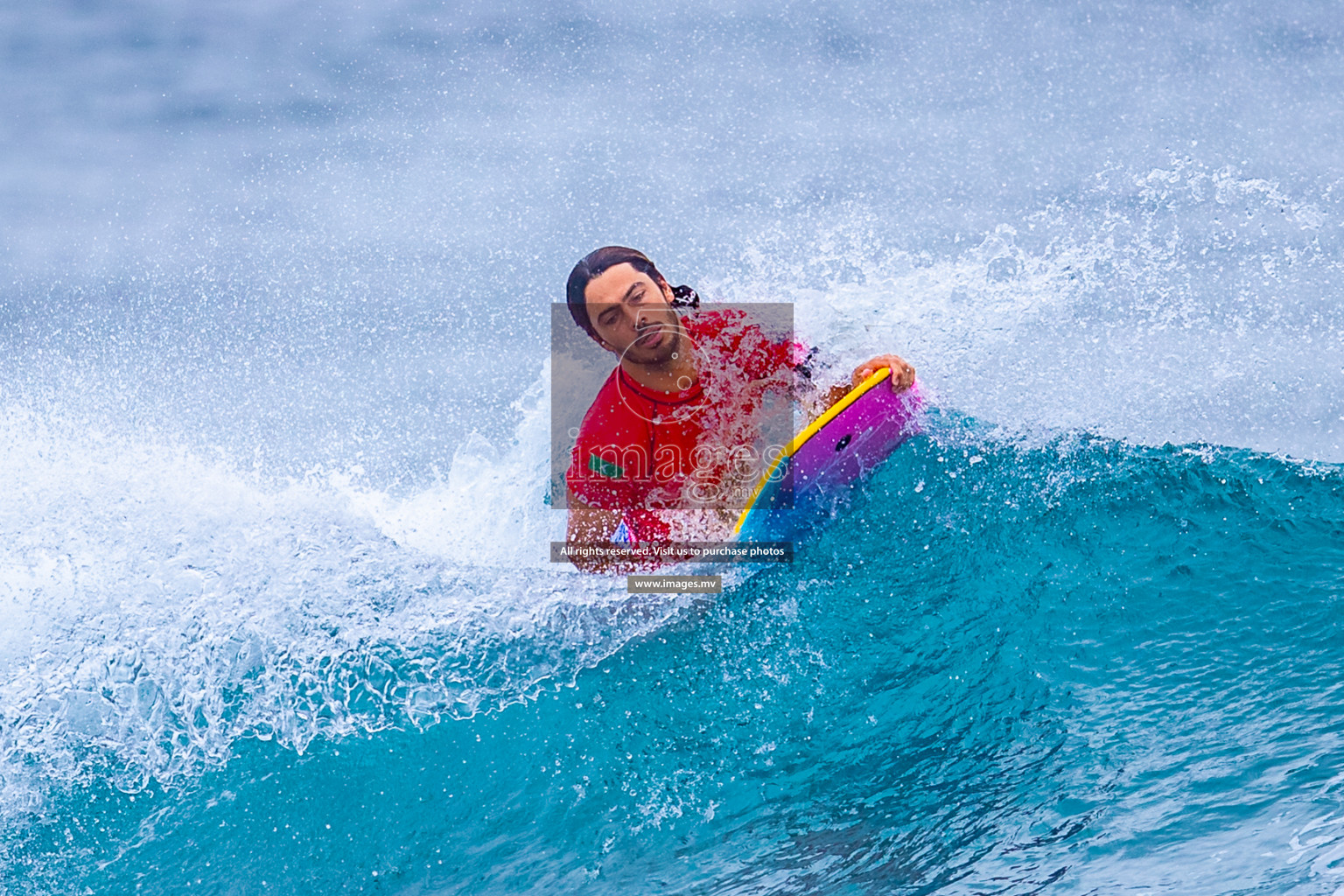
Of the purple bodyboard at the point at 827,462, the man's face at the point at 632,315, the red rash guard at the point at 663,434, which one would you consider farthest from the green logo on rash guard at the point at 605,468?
the purple bodyboard at the point at 827,462

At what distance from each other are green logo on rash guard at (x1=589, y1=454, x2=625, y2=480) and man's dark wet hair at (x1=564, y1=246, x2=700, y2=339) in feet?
1.19

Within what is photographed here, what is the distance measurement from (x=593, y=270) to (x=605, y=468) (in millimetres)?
575

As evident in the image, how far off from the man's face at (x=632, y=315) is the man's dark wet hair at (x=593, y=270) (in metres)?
0.01

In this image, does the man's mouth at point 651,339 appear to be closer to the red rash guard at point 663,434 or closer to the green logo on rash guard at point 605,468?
the red rash guard at point 663,434

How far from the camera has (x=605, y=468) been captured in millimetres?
3215

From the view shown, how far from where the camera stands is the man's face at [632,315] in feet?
10.2

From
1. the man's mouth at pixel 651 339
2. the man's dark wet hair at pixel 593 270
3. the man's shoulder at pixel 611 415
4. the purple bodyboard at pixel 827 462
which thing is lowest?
the purple bodyboard at pixel 827 462

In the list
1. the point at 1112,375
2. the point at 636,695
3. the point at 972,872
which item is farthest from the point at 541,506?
the point at 1112,375

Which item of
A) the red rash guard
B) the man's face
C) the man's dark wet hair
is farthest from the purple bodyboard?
the man's dark wet hair

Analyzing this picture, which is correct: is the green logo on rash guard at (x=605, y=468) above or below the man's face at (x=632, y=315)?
below

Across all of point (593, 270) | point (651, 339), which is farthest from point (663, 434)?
point (593, 270)

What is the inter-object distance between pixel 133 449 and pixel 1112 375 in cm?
381

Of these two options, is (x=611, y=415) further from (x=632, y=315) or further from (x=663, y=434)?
(x=632, y=315)

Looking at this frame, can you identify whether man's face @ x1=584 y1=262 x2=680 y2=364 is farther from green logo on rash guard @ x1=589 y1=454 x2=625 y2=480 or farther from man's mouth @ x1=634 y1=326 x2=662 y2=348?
green logo on rash guard @ x1=589 y1=454 x2=625 y2=480
